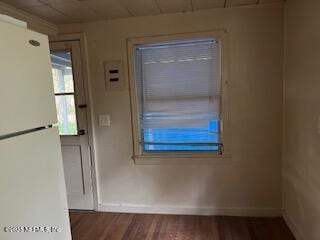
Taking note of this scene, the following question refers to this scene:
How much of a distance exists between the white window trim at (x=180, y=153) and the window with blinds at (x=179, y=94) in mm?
46

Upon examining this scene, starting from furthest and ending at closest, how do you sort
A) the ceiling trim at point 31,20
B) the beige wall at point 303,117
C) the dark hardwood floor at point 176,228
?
the dark hardwood floor at point 176,228, the ceiling trim at point 31,20, the beige wall at point 303,117

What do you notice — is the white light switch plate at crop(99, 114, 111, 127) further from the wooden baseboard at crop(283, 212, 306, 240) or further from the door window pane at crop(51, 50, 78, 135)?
the wooden baseboard at crop(283, 212, 306, 240)

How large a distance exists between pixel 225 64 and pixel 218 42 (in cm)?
24

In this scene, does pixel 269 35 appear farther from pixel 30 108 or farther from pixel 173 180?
pixel 30 108

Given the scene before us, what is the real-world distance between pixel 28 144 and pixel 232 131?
193 centimetres

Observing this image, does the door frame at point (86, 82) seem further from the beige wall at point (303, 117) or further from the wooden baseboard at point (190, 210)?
the beige wall at point (303, 117)

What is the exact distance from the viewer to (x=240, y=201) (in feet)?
8.40

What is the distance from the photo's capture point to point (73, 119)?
A: 274 cm

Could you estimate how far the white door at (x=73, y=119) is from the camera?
8.73 feet

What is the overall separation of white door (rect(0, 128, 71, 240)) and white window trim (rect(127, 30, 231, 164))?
4.02 ft

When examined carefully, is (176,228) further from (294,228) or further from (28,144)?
(28,144)

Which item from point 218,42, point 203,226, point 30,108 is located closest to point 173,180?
point 203,226

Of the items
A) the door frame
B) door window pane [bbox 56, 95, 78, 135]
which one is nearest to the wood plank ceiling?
the door frame

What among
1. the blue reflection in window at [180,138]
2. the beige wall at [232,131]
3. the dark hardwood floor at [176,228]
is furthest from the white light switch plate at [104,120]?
the dark hardwood floor at [176,228]
